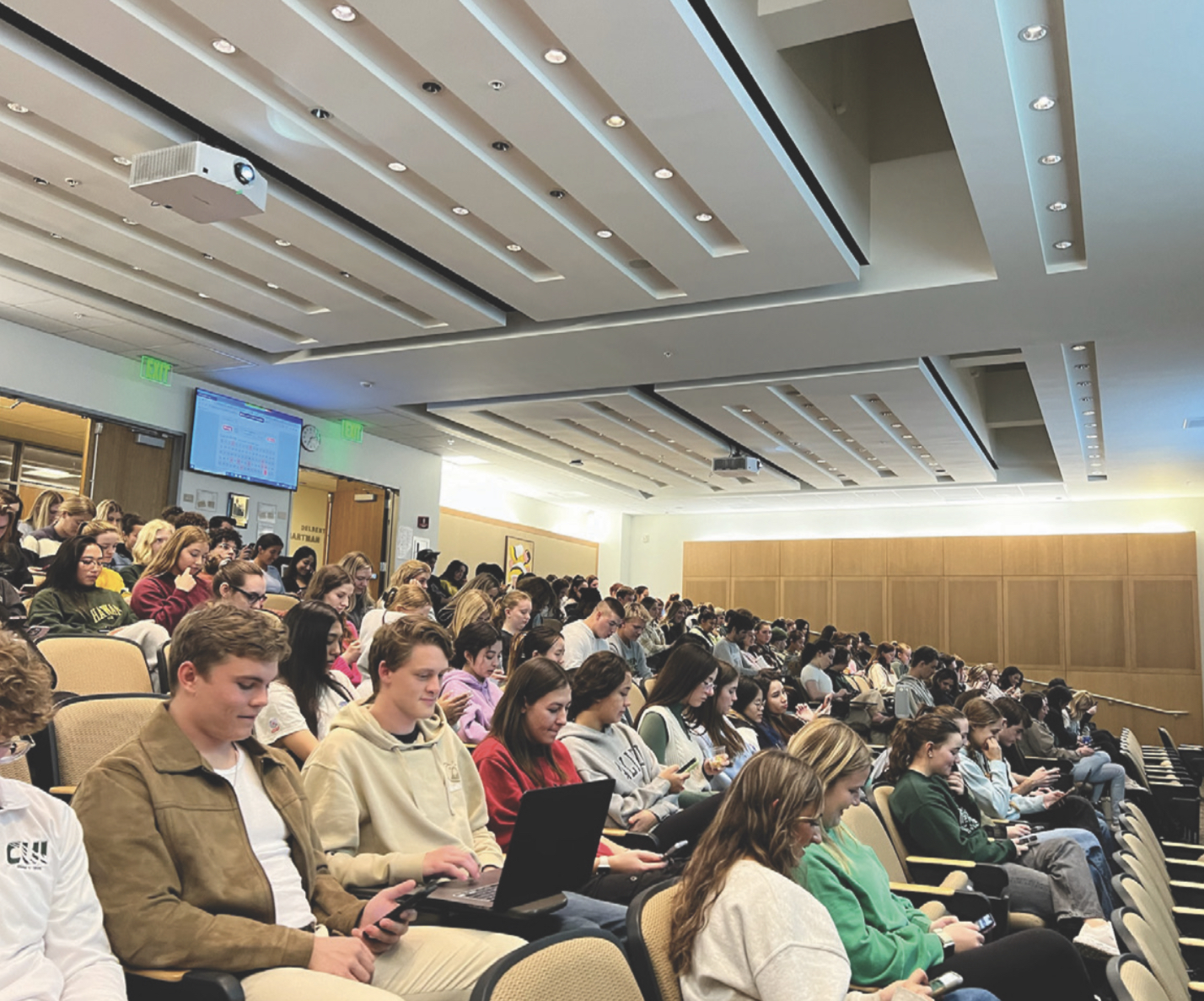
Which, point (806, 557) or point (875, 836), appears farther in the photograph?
point (806, 557)

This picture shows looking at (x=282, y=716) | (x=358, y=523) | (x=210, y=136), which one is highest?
(x=210, y=136)

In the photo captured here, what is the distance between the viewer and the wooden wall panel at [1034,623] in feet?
53.0

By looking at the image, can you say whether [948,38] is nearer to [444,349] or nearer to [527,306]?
[527,306]

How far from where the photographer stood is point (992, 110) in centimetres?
484

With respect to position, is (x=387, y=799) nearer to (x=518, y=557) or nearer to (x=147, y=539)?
(x=147, y=539)

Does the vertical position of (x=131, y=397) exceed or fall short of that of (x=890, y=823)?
it exceeds it

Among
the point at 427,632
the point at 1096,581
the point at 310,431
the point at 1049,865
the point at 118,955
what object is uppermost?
the point at 310,431

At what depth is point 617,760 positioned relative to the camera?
12.8 feet

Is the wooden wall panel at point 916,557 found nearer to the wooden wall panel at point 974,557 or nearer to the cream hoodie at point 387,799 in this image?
the wooden wall panel at point 974,557

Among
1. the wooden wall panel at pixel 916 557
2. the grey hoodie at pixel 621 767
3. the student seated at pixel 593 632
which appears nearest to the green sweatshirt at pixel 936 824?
the grey hoodie at pixel 621 767

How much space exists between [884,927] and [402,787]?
1324 millimetres

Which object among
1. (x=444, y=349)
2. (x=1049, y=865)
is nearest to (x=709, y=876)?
(x=1049, y=865)

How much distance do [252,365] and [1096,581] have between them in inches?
521

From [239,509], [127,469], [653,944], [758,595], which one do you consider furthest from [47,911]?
[758,595]
